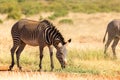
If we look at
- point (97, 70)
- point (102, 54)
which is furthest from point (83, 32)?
point (97, 70)

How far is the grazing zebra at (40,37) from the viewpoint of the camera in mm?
14320

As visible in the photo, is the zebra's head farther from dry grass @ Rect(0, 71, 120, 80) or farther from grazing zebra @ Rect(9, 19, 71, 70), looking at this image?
dry grass @ Rect(0, 71, 120, 80)

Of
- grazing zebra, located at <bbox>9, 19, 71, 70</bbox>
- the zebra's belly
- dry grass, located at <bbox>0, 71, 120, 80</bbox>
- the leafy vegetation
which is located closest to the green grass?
grazing zebra, located at <bbox>9, 19, 71, 70</bbox>

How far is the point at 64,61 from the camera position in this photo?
14.2 m

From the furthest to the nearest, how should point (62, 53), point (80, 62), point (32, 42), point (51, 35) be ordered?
point (80, 62) → point (32, 42) → point (51, 35) → point (62, 53)

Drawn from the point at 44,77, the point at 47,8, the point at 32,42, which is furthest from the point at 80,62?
the point at 47,8

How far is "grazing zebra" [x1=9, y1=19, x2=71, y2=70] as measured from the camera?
564 inches

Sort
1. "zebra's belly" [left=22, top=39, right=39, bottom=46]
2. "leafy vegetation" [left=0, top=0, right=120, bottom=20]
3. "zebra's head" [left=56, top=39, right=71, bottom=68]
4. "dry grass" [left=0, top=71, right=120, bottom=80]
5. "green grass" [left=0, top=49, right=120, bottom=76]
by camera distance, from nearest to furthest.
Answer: "dry grass" [left=0, top=71, right=120, bottom=80] < "zebra's head" [left=56, top=39, right=71, bottom=68] < "green grass" [left=0, top=49, right=120, bottom=76] < "zebra's belly" [left=22, top=39, right=39, bottom=46] < "leafy vegetation" [left=0, top=0, right=120, bottom=20]

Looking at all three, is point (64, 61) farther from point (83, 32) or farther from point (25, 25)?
point (83, 32)

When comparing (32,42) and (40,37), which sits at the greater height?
(40,37)

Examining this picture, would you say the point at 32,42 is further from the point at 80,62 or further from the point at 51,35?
the point at 80,62

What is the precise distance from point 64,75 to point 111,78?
4.68 feet

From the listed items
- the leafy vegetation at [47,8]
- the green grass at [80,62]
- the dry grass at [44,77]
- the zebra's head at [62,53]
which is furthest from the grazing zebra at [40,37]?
the leafy vegetation at [47,8]

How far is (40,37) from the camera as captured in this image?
14.9 m
